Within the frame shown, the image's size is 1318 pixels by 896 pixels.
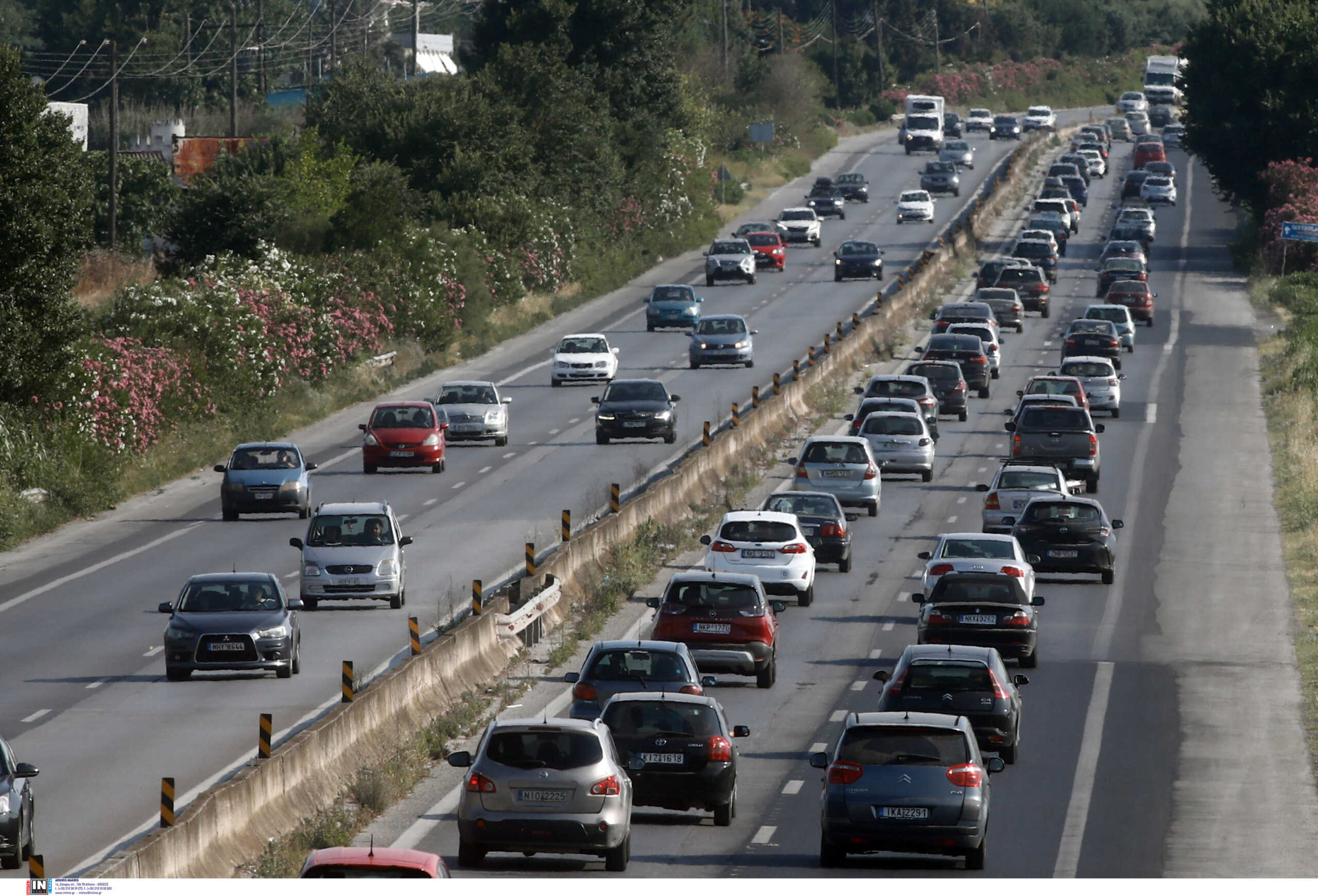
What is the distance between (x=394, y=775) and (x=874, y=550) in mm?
19359

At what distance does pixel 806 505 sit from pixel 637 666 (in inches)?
567

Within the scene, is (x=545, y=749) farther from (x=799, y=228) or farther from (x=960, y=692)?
(x=799, y=228)

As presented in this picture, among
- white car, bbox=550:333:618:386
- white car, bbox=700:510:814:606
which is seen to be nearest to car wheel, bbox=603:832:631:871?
white car, bbox=700:510:814:606

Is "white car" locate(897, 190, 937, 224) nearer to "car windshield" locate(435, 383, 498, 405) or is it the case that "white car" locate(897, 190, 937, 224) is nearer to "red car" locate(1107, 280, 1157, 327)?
"red car" locate(1107, 280, 1157, 327)

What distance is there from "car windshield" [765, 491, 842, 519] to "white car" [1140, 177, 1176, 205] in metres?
81.5

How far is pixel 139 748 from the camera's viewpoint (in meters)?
23.7

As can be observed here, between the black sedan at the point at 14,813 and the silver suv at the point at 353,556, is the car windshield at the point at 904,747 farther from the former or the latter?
the silver suv at the point at 353,556

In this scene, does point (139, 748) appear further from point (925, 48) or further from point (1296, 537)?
point (925, 48)

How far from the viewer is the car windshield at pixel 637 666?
2350cm

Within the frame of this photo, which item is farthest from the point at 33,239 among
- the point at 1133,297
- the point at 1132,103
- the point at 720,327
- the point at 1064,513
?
the point at 1132,103

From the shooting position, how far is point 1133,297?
252 feet

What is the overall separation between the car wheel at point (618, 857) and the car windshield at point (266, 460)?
24553 millimetres

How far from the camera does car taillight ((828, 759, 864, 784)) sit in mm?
18688

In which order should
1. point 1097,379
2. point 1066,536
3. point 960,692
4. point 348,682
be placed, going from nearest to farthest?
point 348,682 → point 960,692 → point 1066,536 → point 1097,379
